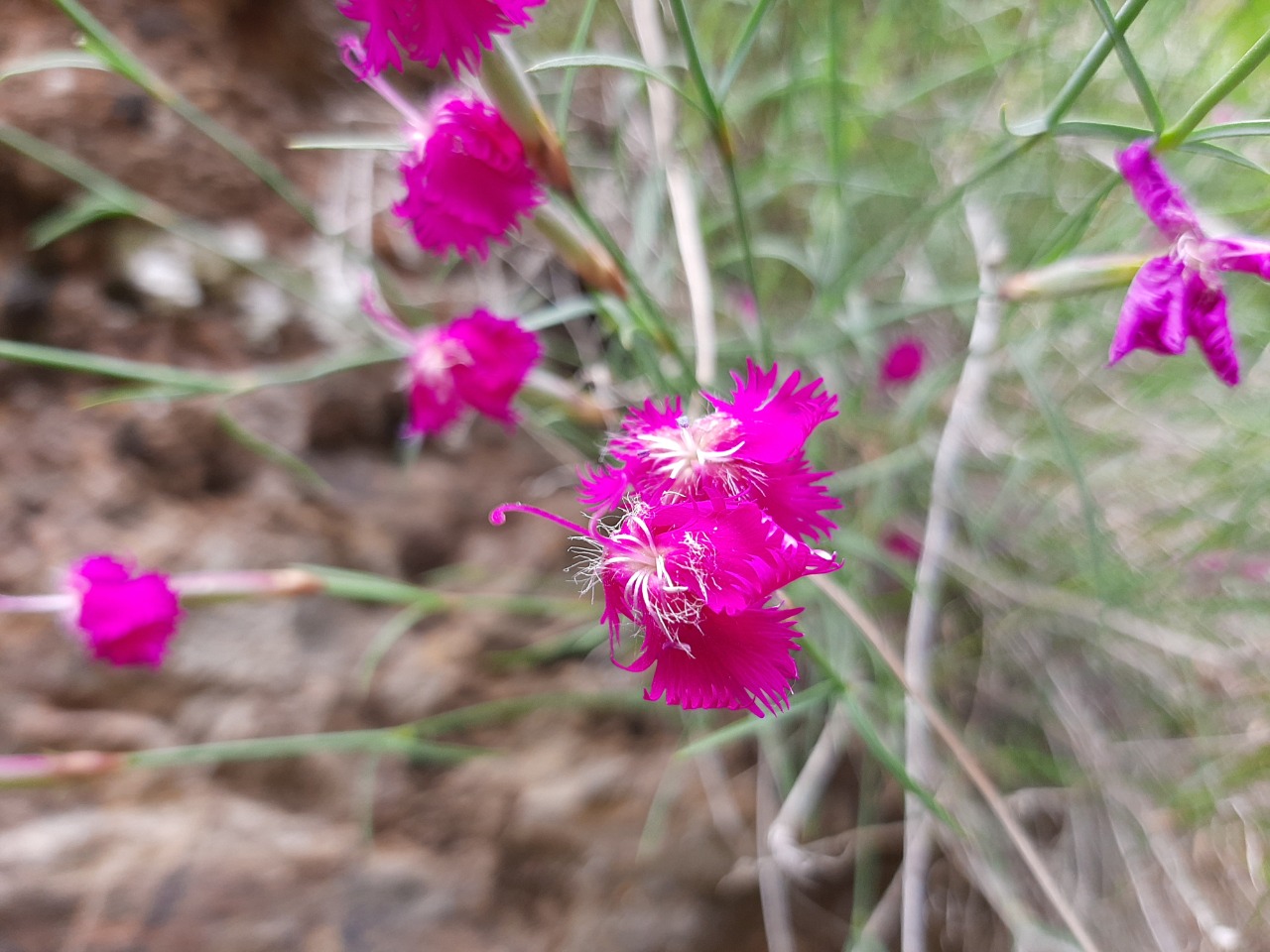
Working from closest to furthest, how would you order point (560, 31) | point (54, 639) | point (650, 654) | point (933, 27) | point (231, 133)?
point (650, 654)
point (54, 639)
point (231, 133)
point (933, 27)
point (560, 31)

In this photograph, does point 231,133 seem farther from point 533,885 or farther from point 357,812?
point 533,885

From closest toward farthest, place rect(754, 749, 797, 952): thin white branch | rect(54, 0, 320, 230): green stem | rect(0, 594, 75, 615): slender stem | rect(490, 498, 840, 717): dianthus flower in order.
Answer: rect(490, 498, 840, 717): dianthus flower → rect(54, 0, 320, 230): green stem → rect(0, 594, 75, 615): slender stem → rect(754, 749, 797, 952): thin white branch

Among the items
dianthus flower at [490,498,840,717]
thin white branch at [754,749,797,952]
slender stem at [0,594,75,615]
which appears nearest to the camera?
dianthus flower at [490,498,840,717]

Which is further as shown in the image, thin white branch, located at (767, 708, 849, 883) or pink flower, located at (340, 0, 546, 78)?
thin white branch, located at (767, 708, 849, 883)

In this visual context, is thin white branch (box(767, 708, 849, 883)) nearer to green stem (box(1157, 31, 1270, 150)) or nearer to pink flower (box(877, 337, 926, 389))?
pink flower (box(877, 337, 926, 389))

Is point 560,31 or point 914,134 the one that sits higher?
point 560,31

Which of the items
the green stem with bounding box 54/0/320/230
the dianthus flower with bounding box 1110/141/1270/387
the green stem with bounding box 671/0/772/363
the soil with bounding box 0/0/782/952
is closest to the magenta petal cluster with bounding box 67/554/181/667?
the soil with bounding box 0/0/782/952

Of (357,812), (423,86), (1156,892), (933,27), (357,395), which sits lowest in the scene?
(1156,892)

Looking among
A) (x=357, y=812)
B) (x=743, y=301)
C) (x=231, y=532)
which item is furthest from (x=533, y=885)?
(x=743, y=301)
